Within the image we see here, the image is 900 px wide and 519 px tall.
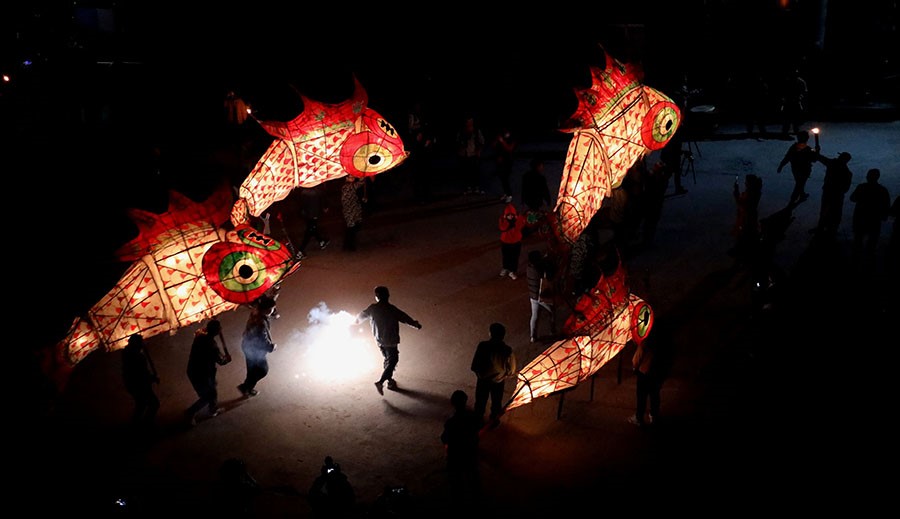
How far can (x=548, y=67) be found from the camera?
23.5m

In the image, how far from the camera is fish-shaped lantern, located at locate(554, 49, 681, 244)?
10.2 m

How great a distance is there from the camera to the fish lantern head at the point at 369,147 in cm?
1046

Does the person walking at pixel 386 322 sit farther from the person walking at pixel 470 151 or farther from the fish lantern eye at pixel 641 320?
the person walking at pixel 470 151

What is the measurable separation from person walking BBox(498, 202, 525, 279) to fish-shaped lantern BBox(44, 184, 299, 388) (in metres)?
3.91

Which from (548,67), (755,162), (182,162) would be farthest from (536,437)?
(548,67)

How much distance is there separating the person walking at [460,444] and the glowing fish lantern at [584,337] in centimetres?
101

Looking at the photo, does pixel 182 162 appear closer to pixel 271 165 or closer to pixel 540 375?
pixel 271 165

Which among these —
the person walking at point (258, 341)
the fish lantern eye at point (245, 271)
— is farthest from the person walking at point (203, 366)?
the fish lantern eye at point (245, 271)

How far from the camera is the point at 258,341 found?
29.1 ft

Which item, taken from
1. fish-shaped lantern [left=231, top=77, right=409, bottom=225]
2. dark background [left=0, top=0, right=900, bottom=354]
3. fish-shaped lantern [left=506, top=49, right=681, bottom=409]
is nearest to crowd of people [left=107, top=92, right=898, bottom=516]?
fish-shaped lantern [left=506, top=49, right=681, bottom=409]

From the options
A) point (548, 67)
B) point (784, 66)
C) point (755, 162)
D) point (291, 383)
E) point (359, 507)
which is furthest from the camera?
point (784, 66)

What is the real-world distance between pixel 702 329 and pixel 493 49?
16.0m

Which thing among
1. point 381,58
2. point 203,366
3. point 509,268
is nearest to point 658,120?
point 509,268

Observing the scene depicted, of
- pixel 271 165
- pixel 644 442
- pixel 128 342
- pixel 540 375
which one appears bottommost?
pixel 644 442
